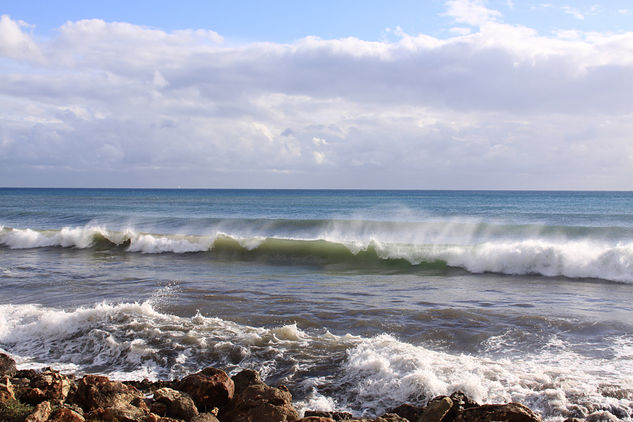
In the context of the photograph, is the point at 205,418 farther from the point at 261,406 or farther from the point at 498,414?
the point at 498,414

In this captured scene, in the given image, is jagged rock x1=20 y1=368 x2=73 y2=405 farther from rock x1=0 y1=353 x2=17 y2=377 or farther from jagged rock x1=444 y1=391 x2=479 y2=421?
jagged rock x1=444 y1=391 x2=479 y2=421

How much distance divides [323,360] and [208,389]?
2088mm

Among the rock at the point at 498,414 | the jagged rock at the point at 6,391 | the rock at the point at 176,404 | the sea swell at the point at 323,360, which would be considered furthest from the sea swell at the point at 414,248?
the jagged rock at the point at 6,391

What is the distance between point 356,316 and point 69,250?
17357mm

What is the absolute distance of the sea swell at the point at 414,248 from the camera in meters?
16.2

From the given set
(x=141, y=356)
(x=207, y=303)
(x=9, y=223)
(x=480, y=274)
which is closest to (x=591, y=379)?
(x=141, y=356)

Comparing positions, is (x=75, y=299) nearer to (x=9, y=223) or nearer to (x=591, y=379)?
(x=591, y=379)

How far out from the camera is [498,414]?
16.1 ft

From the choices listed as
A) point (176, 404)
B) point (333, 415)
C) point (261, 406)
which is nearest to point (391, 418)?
point (333, 415)

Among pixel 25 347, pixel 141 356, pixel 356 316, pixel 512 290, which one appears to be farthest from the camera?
pixel 512 290

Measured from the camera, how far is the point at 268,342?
819cm

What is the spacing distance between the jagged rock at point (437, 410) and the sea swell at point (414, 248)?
1243 cm

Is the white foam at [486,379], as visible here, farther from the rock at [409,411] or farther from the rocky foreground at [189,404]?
the rocky foreground at [189,404]

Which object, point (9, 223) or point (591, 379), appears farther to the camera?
point (9, 223)
